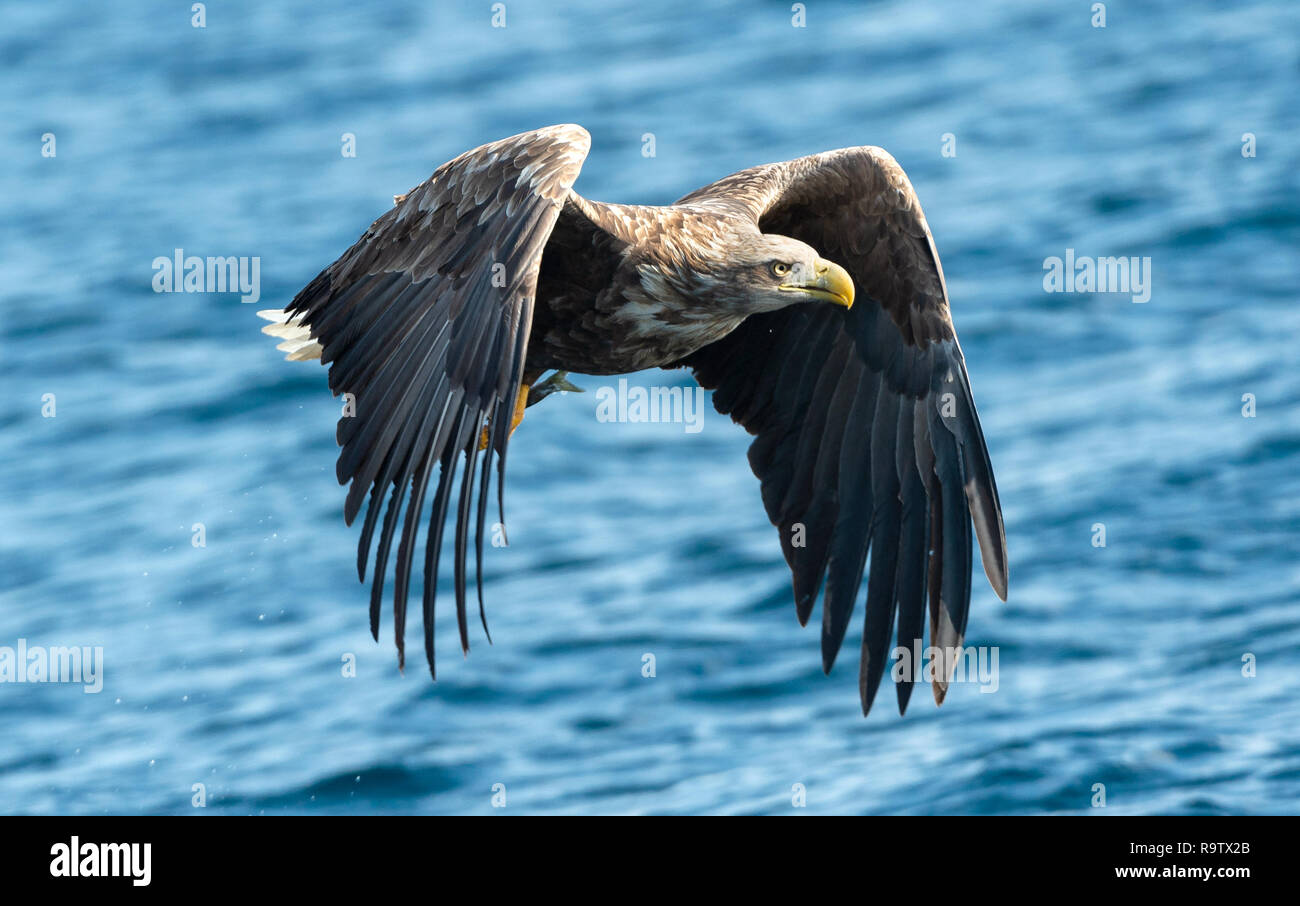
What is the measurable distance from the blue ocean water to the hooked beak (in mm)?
10406

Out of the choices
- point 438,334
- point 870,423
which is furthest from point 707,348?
point 438,334

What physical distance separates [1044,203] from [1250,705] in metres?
11.0

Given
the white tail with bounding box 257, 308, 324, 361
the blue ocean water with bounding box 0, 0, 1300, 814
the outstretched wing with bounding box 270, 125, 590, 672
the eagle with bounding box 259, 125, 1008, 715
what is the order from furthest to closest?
the blue ocean water with bounding box 0, 0, 1300, 814 → the white tail with bounding box 257, 308, 324, 361 → the eagle with bounding box 259, 125, 1008, 715 → the outstretched wing with bounding box 270, 125, 590, 672

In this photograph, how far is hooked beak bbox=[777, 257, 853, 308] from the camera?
8484 mm

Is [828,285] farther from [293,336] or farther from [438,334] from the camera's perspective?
[293,336]

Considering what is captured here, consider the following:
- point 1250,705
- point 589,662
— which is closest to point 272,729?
point 589,662

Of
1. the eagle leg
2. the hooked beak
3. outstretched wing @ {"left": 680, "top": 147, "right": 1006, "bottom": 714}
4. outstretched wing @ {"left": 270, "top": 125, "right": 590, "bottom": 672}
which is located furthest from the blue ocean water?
outstretched wing @ {"left": 270, "top": 125, "right": 590, "bottom": 672}

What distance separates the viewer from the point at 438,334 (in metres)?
7.83

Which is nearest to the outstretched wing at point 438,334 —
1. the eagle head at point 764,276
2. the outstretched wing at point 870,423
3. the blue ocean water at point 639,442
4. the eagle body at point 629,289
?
the eagle body at point 629,289

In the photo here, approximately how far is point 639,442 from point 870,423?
1701cm

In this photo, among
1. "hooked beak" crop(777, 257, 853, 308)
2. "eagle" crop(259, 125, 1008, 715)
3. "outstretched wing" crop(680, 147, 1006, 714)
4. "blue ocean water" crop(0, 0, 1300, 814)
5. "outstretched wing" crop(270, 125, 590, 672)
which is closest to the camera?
"outstretched wing" crop(270, 125, 590, 672)

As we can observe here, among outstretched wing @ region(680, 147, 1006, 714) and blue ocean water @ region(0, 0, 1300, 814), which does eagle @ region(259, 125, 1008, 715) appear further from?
blue ocean water @ region(0, 0, 1300, 814)

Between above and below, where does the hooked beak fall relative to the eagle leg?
above

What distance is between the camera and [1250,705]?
20094mm
